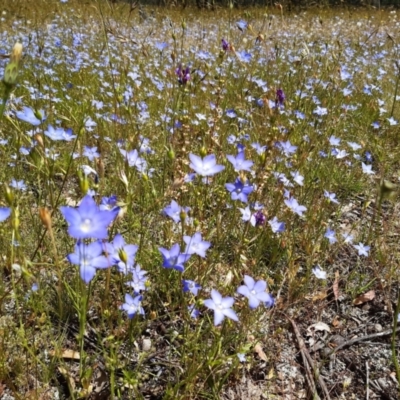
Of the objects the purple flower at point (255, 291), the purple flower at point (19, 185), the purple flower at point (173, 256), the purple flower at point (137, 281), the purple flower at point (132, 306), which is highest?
the purple flower at point (19, 185)

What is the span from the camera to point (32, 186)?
2799 mm

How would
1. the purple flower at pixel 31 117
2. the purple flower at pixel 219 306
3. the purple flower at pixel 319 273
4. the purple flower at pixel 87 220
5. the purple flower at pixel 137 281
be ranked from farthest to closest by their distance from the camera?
the purple flower at pixel 319 273 → the purple flower at pixel 137 281 → the purple flower at pixel 31 117 → the purple flower at pixel 219 306 → the purple flower at pixel 87 220

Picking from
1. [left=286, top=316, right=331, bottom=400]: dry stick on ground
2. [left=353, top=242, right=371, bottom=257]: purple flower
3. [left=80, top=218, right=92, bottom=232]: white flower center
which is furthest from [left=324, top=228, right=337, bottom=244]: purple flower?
[left=80, top=218, right=92, bottom=232]: white flower center

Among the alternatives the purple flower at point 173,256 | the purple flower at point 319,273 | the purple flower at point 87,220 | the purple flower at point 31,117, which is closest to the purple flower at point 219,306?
the purple flower at point 173,256

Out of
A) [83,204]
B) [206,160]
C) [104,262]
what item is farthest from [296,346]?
[83,204]

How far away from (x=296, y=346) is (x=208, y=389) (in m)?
0.51

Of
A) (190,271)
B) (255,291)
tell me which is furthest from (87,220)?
(190,271)

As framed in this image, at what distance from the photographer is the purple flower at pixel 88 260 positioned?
1.10m

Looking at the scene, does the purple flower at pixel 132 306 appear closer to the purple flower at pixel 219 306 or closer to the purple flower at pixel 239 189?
the purple flower at pixel 219 306

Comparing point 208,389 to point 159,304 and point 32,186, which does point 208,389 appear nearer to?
point 159,304

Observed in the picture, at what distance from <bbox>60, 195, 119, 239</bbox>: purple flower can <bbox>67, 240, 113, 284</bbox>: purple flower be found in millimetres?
80

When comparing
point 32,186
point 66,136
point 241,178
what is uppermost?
point 32,186

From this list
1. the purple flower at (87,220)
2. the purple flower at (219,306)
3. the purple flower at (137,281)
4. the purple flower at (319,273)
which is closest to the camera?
the purple flower at (87,220)

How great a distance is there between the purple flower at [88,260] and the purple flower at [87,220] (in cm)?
8
